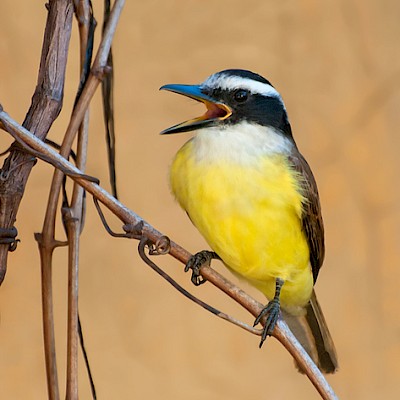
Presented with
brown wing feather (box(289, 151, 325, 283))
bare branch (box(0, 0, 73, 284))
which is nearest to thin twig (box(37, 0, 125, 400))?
bare branch (box(0, 0, 73, 284))

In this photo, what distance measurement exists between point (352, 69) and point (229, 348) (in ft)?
3.14

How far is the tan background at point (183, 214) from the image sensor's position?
2.67 m

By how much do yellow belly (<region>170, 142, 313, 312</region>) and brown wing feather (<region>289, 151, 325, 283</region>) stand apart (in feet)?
0.06

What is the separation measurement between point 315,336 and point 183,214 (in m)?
0.94

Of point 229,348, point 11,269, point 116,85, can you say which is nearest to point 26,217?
point 11,269

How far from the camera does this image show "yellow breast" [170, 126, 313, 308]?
1626 mm

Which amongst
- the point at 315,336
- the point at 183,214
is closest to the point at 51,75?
the point at 315,336

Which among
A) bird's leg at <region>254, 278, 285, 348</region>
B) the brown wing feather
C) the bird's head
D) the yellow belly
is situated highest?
the bird's head

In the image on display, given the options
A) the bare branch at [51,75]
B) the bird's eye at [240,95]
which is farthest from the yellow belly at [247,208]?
the bare branch at [51,75]

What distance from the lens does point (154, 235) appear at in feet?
3.98

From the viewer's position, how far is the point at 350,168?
9.70ft

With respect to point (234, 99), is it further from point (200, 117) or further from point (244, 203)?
point (244, 203)

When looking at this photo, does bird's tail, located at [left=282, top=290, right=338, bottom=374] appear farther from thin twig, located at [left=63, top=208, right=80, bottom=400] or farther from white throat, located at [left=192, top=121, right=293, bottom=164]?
thin twig, located at [left=63, top=208, right=80, bottom=400]

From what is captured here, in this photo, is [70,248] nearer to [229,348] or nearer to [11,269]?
[11,269]
